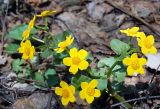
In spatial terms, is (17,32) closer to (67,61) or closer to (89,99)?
(67,61)

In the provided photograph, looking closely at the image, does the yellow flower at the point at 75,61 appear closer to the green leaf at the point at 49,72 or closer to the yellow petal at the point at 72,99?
the yellow petal at the point at 72,99

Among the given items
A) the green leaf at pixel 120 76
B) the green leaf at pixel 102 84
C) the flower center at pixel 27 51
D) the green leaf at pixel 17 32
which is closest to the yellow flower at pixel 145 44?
the green leaf at pixel 120 76

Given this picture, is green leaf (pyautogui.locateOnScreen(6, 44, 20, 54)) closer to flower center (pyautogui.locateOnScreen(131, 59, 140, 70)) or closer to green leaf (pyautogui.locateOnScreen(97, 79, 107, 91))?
green leaf (pyautogui.locateOnScreen(97, 79, 107, 91))

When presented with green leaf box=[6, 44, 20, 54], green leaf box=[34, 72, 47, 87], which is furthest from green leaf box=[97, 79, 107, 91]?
green leaf box=[6, 44, 20, 54]

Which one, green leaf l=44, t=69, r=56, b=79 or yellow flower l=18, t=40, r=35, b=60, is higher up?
yellow flower l=18, t=40, r=35, b=60

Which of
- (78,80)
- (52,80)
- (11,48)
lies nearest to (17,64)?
(11,48)
